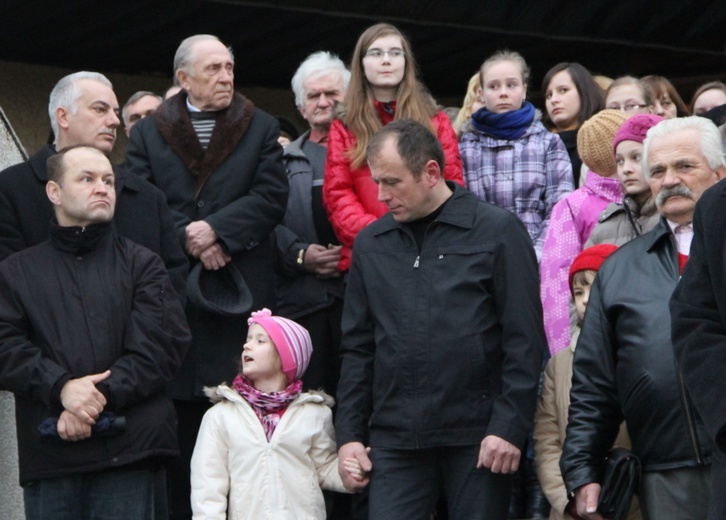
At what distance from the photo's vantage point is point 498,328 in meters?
5.78

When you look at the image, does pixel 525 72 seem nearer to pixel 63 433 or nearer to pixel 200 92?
pixel 200 92

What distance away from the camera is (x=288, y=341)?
6246 millimetres

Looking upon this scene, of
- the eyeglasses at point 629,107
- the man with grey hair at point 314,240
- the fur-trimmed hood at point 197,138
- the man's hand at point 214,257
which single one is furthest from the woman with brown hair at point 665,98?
the man's hand at point 214,257

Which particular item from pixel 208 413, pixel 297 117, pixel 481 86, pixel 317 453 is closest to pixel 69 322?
pixel 208 413

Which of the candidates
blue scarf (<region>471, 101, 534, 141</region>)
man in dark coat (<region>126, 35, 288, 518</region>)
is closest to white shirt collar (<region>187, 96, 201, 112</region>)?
man in dark coat (<region>126, 35, 288, 518</region>)

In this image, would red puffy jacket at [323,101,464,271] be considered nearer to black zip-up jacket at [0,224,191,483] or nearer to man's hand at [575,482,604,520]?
black zip-up jacket at [0,224,191,483]

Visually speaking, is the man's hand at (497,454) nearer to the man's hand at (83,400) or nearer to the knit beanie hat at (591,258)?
the knit beanie hat at (591,258)

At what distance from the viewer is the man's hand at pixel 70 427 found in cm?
568

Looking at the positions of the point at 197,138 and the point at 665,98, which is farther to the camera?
the point at 665,98

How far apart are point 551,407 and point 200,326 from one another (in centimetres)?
178

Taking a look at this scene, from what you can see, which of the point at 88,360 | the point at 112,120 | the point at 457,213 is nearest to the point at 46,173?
the point at 112,120

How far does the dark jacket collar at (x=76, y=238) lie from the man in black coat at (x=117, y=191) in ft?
1.18

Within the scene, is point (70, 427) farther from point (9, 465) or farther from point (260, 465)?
point (9, 465)

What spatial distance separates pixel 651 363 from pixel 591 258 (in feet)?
3.59
